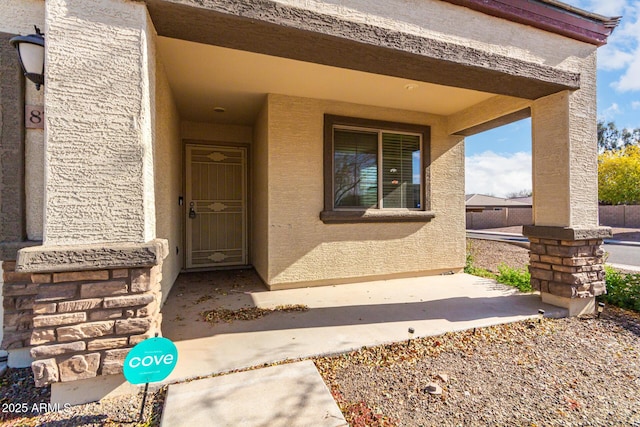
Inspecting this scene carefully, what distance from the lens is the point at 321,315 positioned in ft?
10.8

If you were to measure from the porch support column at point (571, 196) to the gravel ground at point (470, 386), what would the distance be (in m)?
0.65

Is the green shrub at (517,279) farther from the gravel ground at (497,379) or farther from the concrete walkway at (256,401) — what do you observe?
the concrete walkway at (256,401)

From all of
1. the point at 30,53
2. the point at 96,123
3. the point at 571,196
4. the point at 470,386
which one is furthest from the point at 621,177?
the point at 30,53

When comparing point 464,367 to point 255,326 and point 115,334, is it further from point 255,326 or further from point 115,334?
point 115,334

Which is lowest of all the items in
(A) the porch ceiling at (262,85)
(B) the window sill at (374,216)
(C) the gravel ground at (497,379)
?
(C) the gravel ground at (497,379)

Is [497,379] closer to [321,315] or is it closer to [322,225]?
[321,315]

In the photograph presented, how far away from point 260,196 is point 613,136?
46.5 meters

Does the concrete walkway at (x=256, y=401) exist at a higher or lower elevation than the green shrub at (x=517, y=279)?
lower

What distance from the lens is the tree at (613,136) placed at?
32688 mm

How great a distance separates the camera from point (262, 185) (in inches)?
183

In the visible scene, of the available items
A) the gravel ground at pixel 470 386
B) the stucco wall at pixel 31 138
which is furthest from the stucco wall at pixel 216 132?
the gravel ground at pixel 470 386

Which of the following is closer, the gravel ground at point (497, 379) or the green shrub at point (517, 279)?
the gravel ground at point (497, 379)

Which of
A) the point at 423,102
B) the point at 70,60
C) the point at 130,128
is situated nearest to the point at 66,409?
the point at 130,128

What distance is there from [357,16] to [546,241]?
353cm
